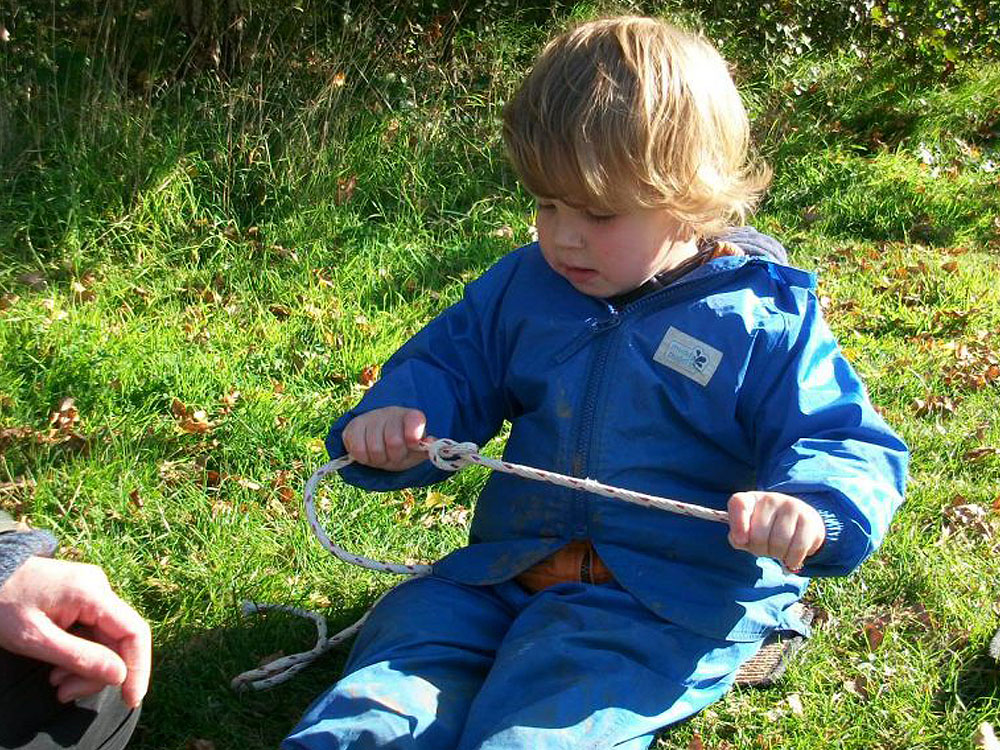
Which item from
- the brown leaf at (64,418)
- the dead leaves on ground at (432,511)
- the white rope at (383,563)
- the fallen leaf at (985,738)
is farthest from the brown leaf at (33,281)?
the fallen leaf at (985,738)

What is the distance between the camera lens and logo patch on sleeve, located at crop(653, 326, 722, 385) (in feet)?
8.95

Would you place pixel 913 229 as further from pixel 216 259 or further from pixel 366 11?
pixel 216 259

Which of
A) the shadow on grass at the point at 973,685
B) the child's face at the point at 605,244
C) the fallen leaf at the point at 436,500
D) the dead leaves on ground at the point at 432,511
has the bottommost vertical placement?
the dead leaves on ground at the point at 432,511

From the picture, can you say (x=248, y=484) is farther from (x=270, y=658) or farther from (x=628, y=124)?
(x=628, y=124)

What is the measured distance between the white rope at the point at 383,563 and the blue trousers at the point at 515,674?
205 millimetres

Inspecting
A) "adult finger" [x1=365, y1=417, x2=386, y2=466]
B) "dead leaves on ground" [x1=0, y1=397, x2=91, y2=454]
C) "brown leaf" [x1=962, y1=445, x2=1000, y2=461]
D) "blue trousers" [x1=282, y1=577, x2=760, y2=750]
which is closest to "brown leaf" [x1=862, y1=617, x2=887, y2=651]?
"blue trousers" [x1=282, y1=577, x2=760, y2=750]

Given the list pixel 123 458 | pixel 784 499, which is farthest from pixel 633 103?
pixel 123 458

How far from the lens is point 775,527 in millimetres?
2355

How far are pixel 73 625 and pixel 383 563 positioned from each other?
34.3 inches

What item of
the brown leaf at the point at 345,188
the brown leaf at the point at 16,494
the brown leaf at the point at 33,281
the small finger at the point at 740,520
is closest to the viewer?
the small finger at the point at 740,520

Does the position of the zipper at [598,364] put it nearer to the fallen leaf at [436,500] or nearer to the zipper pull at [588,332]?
the zipper pull at [588,332]

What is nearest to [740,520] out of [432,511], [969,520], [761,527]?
[761,527]

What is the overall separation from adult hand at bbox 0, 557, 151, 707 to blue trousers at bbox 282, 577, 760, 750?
0.43 metres

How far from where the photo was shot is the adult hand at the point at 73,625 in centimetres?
213
